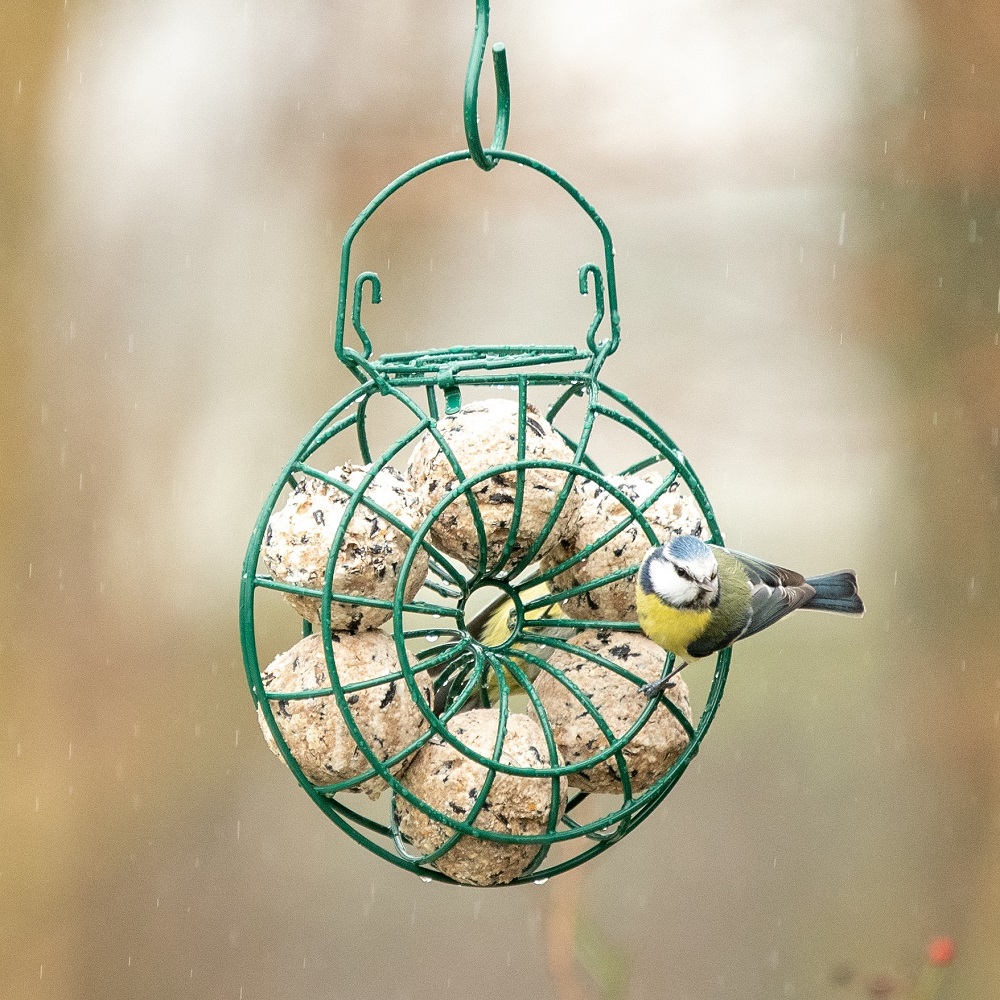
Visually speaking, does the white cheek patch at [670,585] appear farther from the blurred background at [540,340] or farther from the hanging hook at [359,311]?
the blurred background at [540,340]

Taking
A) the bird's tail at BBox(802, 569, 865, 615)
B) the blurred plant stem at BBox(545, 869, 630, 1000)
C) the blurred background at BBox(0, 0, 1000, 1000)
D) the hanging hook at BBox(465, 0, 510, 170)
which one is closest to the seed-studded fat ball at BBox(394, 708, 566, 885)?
the bird's tail at BBox(802, 569, 865, 615)

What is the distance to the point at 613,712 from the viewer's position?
150 centimetres

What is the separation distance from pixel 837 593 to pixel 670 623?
1.43 feet

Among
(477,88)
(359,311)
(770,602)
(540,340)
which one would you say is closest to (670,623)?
(770,602)

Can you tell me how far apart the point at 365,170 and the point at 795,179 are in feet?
3.75

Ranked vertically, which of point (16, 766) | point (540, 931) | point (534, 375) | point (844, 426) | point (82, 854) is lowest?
point (540, 931)

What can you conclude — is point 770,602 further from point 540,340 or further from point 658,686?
point 540,340

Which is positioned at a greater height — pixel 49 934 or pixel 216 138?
pixel 216 138

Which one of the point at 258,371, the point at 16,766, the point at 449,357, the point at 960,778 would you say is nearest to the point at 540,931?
the point at 960,778

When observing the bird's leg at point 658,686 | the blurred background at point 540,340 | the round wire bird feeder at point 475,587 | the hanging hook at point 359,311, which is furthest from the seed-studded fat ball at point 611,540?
the blurred background at point 540,340

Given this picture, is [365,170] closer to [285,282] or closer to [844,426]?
[285,282]

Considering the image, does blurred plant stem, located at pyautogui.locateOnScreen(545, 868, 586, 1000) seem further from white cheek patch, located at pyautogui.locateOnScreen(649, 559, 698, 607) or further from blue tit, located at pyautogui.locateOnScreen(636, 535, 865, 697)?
white cheek patch, located at pyautogui.locateOnScreen(649, 559, 698, 607)

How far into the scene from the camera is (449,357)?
1.54m

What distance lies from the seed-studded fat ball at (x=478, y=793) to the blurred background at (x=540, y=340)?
1807 millimetres
